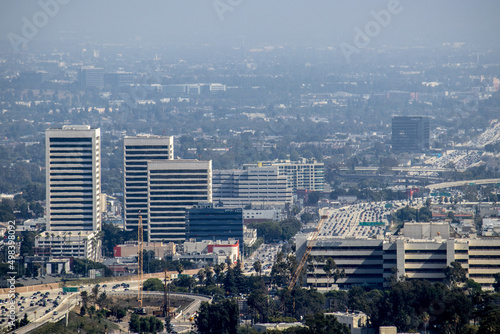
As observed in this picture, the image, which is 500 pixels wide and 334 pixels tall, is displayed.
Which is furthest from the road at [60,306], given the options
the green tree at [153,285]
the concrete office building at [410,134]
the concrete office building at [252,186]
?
the concrete office building at [410,134]

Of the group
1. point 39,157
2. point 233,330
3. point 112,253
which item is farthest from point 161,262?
point 39,157

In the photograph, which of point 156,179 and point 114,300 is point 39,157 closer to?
point 156,179

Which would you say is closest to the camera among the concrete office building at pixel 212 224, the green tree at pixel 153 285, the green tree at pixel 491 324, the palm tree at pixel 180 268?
the green tree at pixel 491 324

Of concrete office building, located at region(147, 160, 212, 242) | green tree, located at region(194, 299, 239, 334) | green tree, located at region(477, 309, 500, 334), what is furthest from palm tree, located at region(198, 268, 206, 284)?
green tree, located at region(477, 309, 500, 334)

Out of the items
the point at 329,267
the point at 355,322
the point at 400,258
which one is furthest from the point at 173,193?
the point at 355,322

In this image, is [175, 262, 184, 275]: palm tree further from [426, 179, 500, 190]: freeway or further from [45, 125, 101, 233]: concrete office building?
[426, 179, 500, 190]: freeway

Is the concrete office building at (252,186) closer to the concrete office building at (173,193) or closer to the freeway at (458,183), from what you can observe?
the freeway at (458,183)
